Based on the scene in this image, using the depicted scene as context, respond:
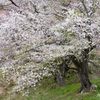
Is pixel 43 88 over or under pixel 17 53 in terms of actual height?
under

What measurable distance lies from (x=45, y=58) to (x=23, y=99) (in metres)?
10.8

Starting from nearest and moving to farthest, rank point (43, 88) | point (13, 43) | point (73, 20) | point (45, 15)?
1. point (73, 20)
2. point (13, 43)
3. point (45, 15)
4. point (43, 88)

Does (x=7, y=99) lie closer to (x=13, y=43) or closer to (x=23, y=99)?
(x=23, y=99)

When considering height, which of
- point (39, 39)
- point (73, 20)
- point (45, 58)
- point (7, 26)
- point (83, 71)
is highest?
point (7, 26)

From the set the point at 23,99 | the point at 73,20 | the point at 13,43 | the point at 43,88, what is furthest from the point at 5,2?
the point at 43,88

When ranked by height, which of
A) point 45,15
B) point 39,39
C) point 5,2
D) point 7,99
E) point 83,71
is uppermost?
point 5,2

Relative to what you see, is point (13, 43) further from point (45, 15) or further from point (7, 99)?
point (7, 99)

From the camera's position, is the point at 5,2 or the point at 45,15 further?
the point at 5,2

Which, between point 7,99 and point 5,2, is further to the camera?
point 7,99

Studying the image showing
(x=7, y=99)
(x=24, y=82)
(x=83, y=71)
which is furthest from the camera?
(x=7, y=99)

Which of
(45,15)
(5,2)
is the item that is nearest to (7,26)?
(45,15)

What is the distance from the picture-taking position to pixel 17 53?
8.84m

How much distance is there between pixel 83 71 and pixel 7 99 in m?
13.5

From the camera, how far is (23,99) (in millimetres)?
17312
